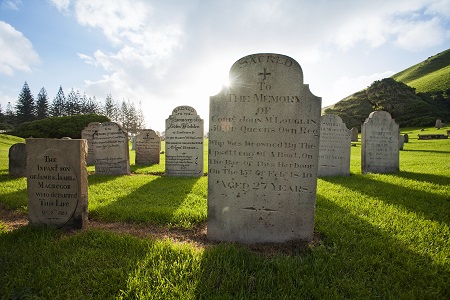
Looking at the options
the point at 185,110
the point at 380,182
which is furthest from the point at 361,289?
the point at 185,110

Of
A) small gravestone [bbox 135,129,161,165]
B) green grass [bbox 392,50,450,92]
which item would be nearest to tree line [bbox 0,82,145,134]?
small gravestone [bbox 135,129,161,165]

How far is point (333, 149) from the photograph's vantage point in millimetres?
8336

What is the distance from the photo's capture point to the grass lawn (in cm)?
225

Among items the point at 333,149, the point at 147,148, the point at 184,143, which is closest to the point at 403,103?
the point at 333,149

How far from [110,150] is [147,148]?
318 centimetres

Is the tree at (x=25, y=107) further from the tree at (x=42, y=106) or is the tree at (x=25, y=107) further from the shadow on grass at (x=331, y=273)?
the shadow on grass at (x=331, y=273)

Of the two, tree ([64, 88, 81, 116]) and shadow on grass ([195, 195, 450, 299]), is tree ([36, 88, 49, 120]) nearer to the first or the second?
tree ([64, 88, 81, 116])

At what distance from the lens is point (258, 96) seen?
3465mm

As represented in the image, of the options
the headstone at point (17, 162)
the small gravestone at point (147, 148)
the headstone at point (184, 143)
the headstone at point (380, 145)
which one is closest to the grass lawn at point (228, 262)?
the headstone at point (184, 143)

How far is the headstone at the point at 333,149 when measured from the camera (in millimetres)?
8297

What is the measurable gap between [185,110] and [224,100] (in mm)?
5365

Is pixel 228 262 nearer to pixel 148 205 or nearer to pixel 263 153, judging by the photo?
pixel 263 153

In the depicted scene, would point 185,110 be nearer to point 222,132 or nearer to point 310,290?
point 222,132

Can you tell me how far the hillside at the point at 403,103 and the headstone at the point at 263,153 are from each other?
2334 inches
